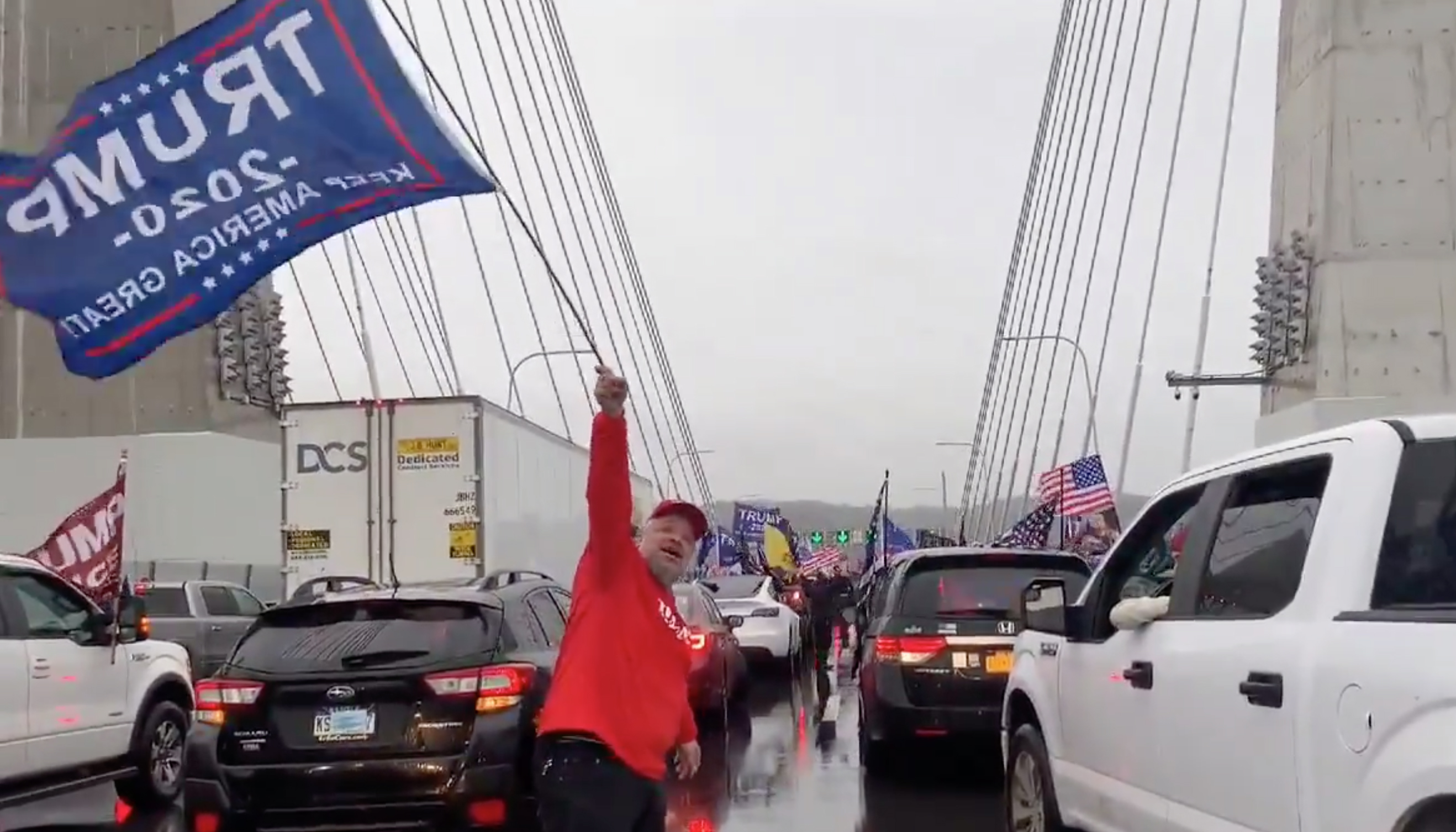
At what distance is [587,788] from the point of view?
4.26 m

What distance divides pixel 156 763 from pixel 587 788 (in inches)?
288

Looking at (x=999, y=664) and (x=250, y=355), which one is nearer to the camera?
(x=999, y=664)

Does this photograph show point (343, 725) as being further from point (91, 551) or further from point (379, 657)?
point (91, 551)

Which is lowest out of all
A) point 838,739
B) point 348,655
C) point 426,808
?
point 838,739

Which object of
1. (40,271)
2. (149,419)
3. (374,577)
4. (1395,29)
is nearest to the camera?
(40,271)

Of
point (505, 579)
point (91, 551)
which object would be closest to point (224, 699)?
point (505, 579)

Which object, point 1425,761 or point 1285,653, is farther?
point 1285,653

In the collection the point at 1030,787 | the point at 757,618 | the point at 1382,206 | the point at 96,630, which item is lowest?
the point at 757,618

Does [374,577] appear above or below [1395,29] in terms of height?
below

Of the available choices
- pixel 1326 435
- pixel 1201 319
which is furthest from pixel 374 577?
pixel 1201 319

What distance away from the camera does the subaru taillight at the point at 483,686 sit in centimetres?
709

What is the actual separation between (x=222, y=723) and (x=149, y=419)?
22770mm

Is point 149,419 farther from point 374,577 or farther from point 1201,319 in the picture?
point 1201,319

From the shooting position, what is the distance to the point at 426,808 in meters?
6.92
